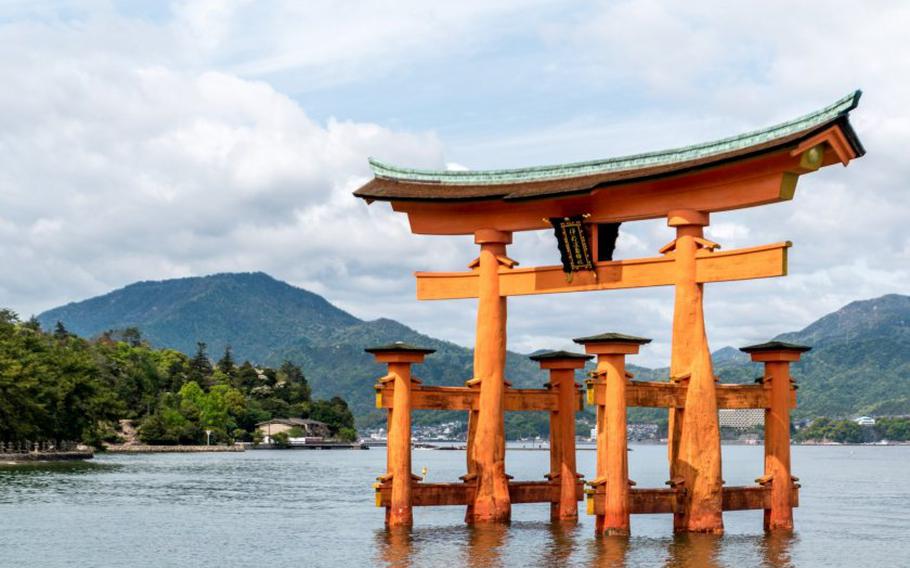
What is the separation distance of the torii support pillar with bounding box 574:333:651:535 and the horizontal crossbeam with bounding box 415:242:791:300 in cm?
238

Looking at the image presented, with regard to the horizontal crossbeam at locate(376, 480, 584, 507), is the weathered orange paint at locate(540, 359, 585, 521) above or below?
above

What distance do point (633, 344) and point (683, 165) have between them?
177 inches

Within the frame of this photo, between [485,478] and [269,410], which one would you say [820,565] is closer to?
[485,478]

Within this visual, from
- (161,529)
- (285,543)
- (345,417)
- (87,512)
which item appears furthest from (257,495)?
(345,417)

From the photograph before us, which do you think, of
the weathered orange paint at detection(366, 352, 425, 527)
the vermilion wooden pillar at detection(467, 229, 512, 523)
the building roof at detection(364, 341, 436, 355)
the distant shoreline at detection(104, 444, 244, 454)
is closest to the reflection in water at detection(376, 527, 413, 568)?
the weathered orange paint at detection(366, 352, 425, 527)

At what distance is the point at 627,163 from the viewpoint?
103ft

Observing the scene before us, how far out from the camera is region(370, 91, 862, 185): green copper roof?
26.9 m

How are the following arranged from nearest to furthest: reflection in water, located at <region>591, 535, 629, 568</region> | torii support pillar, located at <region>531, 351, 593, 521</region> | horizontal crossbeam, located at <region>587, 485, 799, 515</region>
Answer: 1. reflection in water, located at <region>591, 535, 629, 568</region>
2. horizontal crossbeam, located at <region>587, 485, 799, 515</region>
3. torii support pillar, located at <region>531, 351, 593, 521</region>

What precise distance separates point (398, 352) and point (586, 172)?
23.0 feet

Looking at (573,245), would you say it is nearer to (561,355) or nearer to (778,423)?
(561,355)

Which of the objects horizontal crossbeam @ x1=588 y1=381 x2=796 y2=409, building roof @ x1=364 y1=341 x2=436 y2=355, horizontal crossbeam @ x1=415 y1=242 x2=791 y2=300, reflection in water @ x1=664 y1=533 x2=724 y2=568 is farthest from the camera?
building roof @ x1=364 y1=341 x2=436 y2=355

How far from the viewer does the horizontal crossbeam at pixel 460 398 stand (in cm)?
3031

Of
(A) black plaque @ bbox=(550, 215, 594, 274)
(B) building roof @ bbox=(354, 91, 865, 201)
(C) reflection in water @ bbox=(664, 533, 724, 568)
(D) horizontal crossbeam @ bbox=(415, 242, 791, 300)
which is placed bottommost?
(C) reflection in water @ bbox=(664, 533, 724, 568)

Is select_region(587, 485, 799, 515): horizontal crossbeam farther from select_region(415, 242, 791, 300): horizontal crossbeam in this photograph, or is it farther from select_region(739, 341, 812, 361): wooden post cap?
select_region(415, 242, 791, 300): horizontal crossbeam
